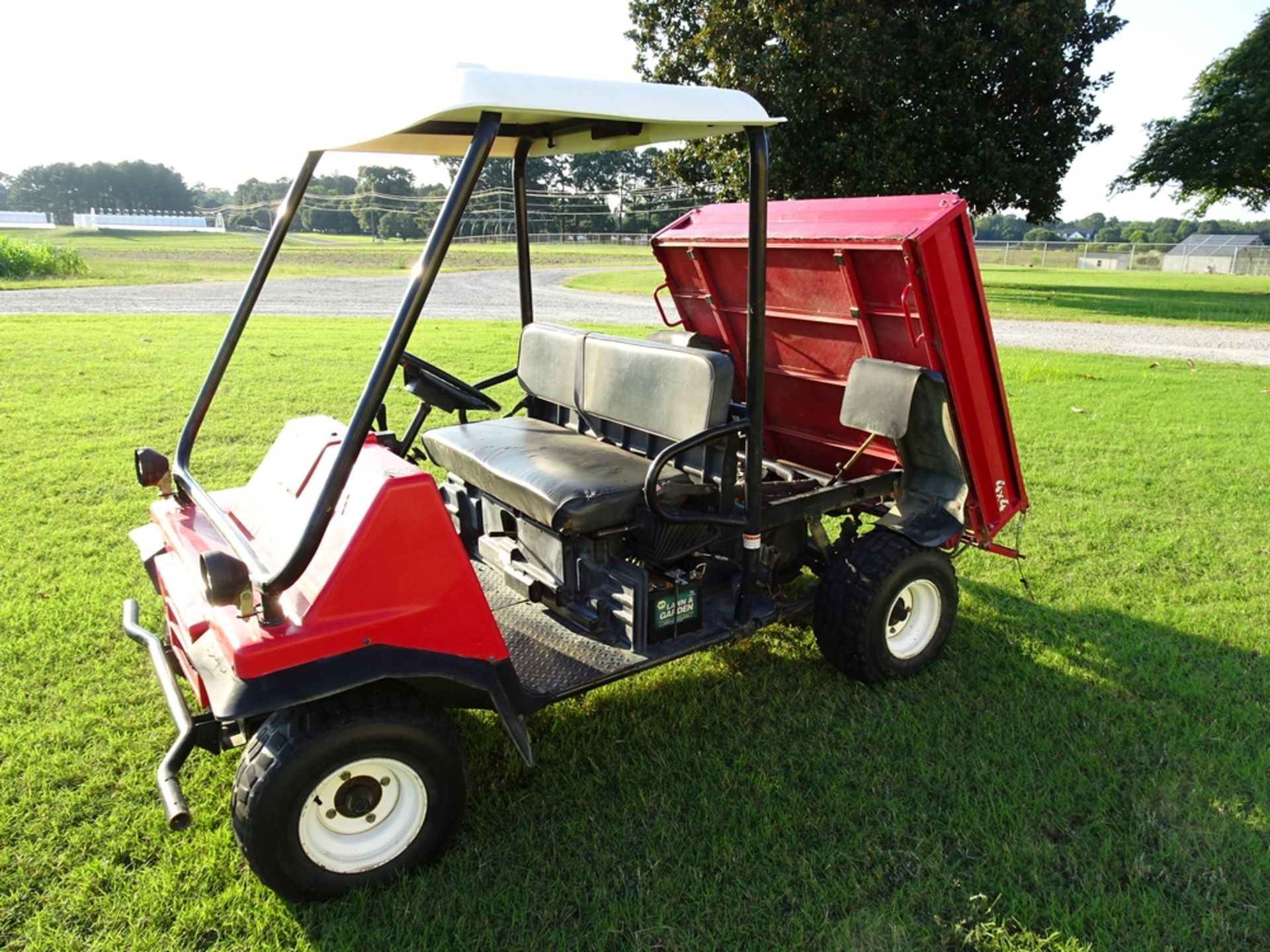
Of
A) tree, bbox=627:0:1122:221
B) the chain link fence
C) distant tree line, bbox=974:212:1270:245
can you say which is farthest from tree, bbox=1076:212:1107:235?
tree, bbox=627:0:1122:221

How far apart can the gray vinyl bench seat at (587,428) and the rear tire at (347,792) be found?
852 mm

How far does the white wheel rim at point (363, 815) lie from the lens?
7.70 feet

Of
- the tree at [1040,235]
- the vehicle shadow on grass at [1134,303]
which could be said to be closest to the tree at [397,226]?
the vehicle shadow on grass at [1134,303]

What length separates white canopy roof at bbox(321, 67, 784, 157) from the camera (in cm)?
213

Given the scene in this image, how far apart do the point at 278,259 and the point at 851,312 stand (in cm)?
3684

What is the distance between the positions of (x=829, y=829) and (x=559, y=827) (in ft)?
2.72

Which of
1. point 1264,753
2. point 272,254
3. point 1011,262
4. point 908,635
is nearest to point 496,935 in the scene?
point 908,635

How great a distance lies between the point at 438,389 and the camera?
11.4ft

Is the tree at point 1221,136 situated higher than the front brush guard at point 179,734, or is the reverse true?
the tree at point 1221,136

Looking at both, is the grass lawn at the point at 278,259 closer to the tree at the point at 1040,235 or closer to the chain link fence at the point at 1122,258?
the chain link fence at the point at 1122,258

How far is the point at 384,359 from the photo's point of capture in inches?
85.0

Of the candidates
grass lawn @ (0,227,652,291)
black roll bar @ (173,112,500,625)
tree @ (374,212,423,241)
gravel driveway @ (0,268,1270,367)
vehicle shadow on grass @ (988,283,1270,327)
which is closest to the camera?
black roll bar @ (173,112,500,625)

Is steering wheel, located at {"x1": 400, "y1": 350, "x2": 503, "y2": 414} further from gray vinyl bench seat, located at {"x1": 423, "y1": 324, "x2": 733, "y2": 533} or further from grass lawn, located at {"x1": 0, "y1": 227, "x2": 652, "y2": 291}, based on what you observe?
grass lawn, located at {"x1": 0, "y1": 227, "x2": 652, "y2": 291}

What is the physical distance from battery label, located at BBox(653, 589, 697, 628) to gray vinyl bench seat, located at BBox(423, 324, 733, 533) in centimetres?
31
